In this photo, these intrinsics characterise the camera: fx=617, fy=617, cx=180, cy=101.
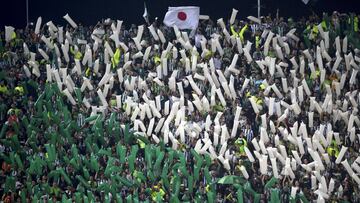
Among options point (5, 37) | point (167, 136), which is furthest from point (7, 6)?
point (167, 136)

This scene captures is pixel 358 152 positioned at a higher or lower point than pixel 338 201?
higher

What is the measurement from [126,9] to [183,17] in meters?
0.31

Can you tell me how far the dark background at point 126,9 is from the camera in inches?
125

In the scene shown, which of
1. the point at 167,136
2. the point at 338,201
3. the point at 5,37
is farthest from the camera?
the point at 5,37

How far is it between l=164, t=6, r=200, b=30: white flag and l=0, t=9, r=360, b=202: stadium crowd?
44mm

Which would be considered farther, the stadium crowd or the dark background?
the dark background

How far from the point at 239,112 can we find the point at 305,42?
493 millimetres

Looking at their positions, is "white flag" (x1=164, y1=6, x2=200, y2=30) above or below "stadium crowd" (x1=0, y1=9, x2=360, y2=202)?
above

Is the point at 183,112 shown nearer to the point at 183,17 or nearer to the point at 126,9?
the point at 183,17

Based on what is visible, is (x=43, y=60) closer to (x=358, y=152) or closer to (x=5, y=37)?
(x=5, y=37)

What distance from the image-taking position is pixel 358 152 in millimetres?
3010

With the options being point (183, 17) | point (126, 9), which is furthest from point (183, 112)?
point (126, 9)

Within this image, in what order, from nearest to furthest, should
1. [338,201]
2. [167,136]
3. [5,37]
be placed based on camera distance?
[338,201]
[167,136]
[5,37]

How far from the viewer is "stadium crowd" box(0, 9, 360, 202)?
9.98 feet
